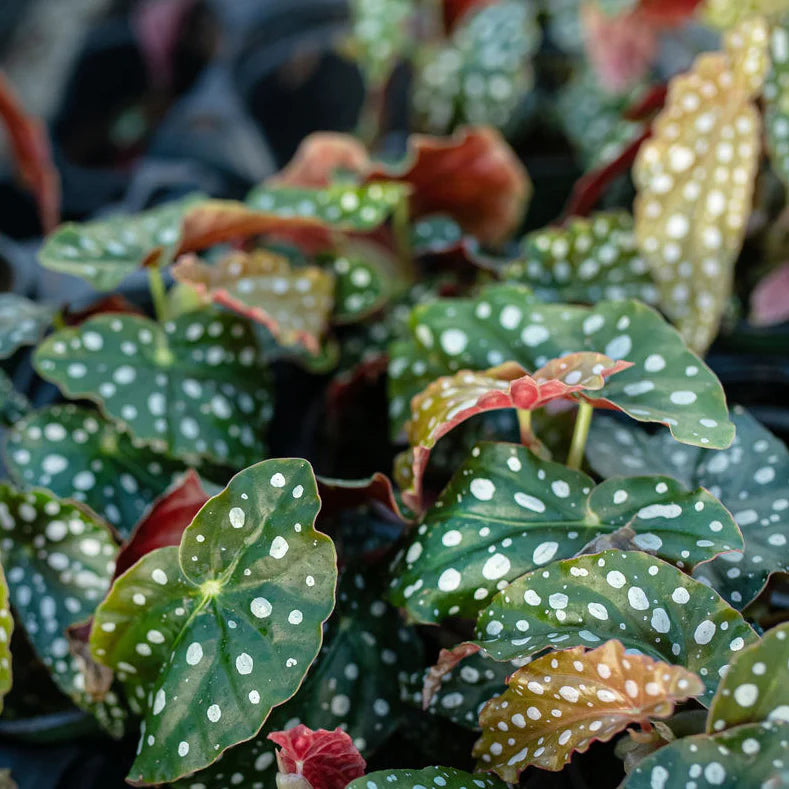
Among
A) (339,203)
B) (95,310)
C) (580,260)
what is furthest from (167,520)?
(580,260)

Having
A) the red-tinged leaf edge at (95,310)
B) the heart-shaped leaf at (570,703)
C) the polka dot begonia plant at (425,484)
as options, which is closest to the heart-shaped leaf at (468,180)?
the polka dot begonia plant at (425,484)

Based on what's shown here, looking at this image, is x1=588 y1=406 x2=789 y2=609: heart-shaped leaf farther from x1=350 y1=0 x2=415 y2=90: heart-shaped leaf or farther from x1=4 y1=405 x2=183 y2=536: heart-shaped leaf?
x1=350 y1=0 x2=415 y2=90: heart-shaped leaf

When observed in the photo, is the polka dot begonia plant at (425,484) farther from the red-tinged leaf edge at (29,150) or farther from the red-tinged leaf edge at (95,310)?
the red-tinged leaf edge at (29,150)

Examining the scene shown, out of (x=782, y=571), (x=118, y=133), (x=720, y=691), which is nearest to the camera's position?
(x=720, y=691)

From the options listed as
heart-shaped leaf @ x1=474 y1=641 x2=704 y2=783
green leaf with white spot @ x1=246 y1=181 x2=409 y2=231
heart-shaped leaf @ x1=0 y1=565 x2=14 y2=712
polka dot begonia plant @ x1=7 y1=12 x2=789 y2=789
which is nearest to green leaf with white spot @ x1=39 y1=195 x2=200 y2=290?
polka dot begonia plant @ x1=7 y1=12 x2=789 y2=789

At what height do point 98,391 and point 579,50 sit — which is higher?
point 579,50

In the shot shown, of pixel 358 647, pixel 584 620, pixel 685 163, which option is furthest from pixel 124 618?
pixel 685 163

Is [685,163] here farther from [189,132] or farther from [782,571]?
[189,132]
